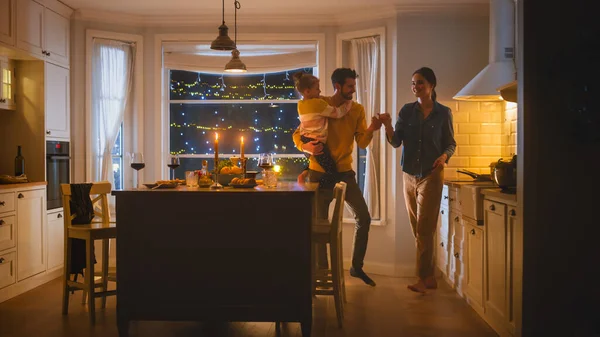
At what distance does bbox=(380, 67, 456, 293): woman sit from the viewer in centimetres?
493

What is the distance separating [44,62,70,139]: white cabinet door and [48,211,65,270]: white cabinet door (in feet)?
2.45

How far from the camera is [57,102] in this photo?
579 cm

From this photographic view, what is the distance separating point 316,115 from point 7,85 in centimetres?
281

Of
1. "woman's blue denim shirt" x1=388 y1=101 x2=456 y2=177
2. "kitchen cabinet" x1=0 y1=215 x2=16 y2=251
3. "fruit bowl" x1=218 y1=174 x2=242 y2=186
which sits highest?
"woman's blue denim shirt" x1=388 y1=101 x2=456 y2=177

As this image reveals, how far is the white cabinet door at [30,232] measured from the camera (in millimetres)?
4988

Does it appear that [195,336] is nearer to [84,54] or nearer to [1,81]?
[1,81]

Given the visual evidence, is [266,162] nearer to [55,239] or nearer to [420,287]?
[420,287]

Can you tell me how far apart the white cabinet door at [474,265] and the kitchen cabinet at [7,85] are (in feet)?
13.1

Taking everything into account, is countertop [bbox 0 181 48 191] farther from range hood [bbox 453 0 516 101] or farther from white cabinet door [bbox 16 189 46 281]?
range hood [bbox 453 0 516 101]

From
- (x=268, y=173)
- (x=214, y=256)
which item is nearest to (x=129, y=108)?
(x=268, y=173)

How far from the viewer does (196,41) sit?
6430 mm

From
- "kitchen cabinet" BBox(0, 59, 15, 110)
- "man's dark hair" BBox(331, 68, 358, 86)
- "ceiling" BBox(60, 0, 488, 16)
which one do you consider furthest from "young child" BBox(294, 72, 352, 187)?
"kitchen cabinet" BBox(0, 59, 15, 110)

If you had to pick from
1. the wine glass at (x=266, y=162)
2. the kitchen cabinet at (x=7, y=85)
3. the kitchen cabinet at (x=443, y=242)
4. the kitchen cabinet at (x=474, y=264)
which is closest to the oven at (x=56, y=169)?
the kitchen cabinet at (x=7, y=85)

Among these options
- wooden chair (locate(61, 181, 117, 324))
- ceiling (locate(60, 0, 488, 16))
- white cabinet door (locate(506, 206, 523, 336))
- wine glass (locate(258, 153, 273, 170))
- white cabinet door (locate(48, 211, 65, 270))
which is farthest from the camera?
ceiling (locate(60, 0, 488, 16))
